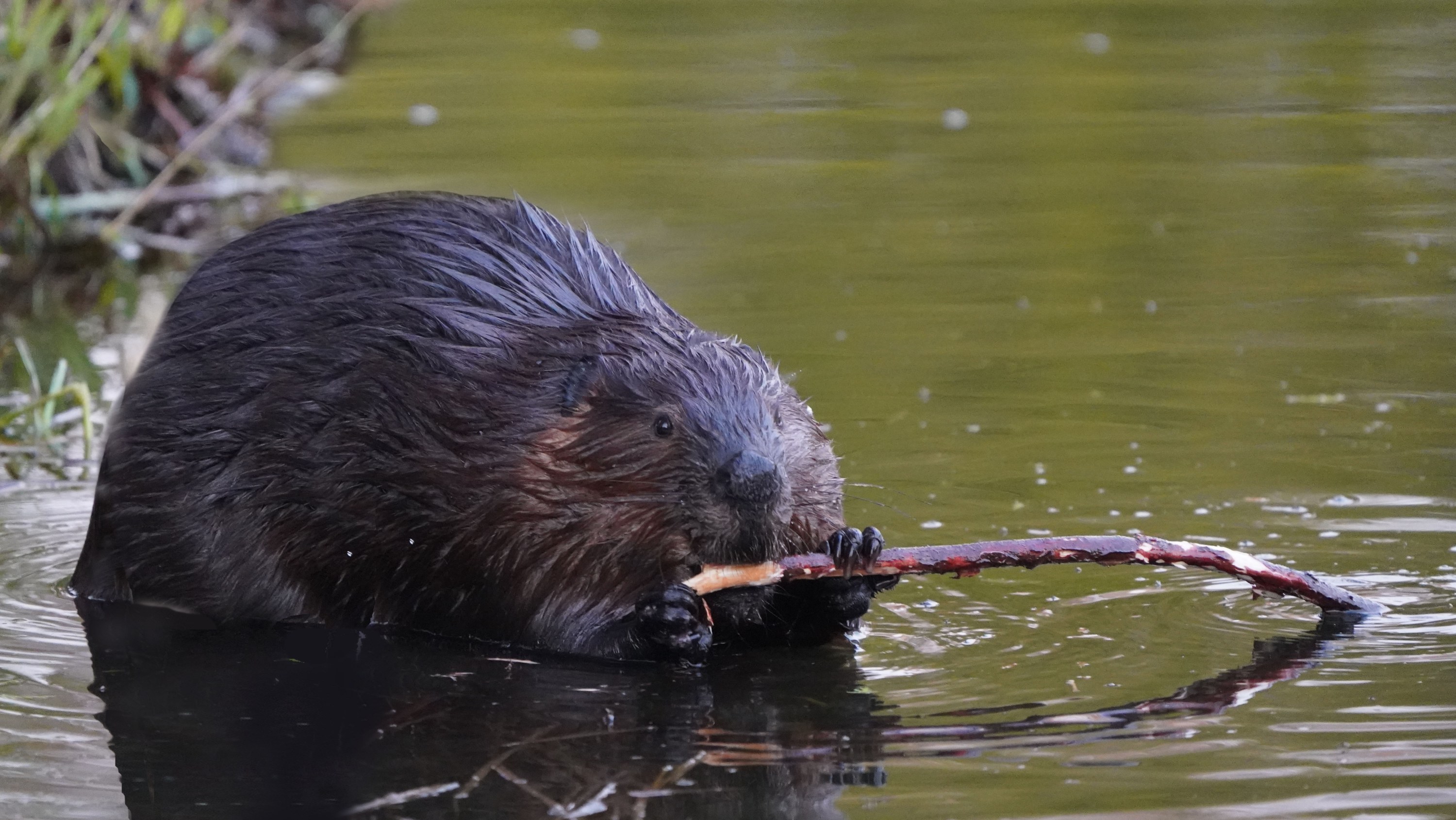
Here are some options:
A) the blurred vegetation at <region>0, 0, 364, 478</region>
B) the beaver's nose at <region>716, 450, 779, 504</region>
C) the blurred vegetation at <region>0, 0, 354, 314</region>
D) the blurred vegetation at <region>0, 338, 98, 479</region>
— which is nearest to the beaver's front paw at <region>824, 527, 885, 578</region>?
the beaver's nose at <region>716, 450, 779, 504</region>

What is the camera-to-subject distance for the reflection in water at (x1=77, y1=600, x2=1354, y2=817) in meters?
2.74

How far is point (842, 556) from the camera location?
3.26m

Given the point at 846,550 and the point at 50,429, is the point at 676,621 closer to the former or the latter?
the point at 846,550

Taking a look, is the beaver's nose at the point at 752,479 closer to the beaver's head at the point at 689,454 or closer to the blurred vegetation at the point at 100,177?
the beaver's head at the point at 689,454

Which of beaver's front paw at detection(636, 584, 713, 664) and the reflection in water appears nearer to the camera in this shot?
the reflection in water

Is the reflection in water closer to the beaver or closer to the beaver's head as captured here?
the beaver

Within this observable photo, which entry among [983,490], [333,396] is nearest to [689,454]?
[333,396]

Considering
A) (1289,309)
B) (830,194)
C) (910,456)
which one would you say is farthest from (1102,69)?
(910,456)

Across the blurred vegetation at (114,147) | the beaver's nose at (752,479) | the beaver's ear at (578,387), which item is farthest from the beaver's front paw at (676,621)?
the blurred vegetation at (114,147)

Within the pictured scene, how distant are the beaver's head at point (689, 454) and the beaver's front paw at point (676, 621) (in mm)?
82

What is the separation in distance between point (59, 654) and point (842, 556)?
4.33 feet

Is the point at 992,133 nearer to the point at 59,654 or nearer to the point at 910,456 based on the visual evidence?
the point at 910,456

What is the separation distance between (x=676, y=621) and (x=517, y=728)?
0.32 metres

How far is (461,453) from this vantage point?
3520 millimetres
